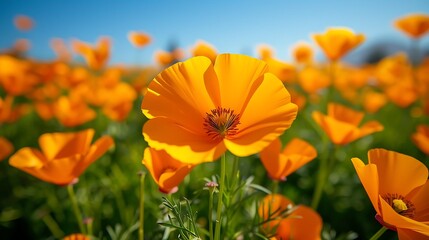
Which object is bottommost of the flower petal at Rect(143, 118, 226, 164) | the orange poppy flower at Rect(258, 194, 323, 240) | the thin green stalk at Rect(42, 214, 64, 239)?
the thin green stalk at Rect(42, 214, 64, 239)

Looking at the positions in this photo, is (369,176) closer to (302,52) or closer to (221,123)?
(221,123)

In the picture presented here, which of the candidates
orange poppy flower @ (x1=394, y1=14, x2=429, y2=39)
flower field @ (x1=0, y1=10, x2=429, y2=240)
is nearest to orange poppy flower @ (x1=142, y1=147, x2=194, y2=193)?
flower field @ (x1=0, y1=10, x2=429, y2=240)

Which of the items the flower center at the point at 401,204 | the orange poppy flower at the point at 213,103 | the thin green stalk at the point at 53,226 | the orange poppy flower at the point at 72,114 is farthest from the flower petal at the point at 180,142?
the orange poppy flower at the point at 72,114

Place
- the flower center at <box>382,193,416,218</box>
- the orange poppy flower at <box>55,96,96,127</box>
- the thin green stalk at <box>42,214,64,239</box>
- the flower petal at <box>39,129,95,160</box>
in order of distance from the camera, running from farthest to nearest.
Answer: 1. the orange poppy flower at <box>55,96,96,127</box>
2. the thin green stalk at <box>42,214,64,239</box>
3. the flower petal at <box>39,129,95,160</box>
4. the flower center at <box>382,193,416,218</box>

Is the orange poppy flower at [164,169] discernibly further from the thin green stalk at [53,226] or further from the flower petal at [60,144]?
the thin green stalk at [53,226]

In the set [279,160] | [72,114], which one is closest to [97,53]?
[72,114]

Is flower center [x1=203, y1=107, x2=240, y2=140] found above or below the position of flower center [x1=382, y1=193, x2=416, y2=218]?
above

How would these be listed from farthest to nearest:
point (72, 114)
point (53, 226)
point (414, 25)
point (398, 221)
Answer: point (414, 25), point (72, 114), point (53, 226), point (398, 221)

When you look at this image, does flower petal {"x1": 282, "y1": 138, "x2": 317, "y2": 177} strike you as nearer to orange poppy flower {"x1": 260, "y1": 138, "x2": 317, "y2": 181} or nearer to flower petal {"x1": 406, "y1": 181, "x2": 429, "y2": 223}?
orange poppy flower {"x1": 260, "y1": 138, "x2": 317, "y2": 181}

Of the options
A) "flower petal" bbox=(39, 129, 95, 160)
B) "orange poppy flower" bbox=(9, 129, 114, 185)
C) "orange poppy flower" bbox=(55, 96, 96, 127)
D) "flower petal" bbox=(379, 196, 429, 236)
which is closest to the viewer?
"flower petal" bbox=(379, 196, 429, 236)
